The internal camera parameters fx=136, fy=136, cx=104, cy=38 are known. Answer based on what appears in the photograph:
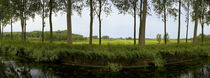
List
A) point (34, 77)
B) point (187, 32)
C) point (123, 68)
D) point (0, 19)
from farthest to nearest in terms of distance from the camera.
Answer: point (0, 19)
point (187, 32)
point (123, 68)
point (34, 77)

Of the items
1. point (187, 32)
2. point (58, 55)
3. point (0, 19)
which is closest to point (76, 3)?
point (58, 55)

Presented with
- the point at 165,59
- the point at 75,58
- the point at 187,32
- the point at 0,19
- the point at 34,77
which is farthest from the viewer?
the point at 0,19

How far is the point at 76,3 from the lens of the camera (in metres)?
20.8

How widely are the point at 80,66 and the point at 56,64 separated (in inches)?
68.7

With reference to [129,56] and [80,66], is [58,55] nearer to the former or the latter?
[80,66]

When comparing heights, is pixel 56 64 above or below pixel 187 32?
below

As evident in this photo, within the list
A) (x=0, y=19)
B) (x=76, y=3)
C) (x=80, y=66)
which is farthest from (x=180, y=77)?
(x=0, y=19)

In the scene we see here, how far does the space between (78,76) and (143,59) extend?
4.37 metres

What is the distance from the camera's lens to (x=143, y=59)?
8625 mm

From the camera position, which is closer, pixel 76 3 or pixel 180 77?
pixel 180 77

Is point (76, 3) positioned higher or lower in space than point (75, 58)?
higher

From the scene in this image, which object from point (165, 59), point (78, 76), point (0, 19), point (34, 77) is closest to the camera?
point (34, 77)

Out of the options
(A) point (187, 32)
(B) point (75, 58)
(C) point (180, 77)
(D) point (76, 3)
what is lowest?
(C) point (180, 77)

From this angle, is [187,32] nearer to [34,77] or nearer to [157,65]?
[157,65]
